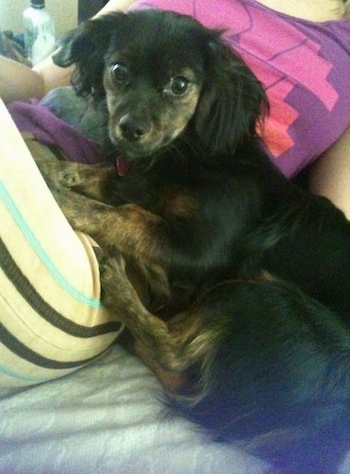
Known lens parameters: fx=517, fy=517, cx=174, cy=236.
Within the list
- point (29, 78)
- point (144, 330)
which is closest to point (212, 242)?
point (144, 330)

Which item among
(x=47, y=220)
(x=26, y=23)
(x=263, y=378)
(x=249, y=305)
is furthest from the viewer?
(x=26, y=23)

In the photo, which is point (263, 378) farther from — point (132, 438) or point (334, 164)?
point (334, 164)

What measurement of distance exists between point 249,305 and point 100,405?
327mm

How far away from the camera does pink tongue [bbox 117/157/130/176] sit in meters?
1.16

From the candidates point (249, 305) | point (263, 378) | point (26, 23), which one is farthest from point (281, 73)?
point (26, 23)

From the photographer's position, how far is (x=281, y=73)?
1351mm

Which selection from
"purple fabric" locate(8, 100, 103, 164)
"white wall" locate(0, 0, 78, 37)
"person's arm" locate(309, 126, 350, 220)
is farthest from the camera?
"white wall" locate(0, 0, 78, 37)

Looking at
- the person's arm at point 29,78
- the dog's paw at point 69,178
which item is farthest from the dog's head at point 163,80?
the person's arm at point 29,78

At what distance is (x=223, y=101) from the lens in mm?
1132

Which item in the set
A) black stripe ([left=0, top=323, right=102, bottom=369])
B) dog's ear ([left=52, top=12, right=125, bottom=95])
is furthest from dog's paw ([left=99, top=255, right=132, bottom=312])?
dog's ear ([left=52, top=12, right=125, bottom=95])

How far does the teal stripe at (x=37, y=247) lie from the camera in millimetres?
713

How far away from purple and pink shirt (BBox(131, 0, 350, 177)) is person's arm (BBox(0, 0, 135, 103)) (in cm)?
29

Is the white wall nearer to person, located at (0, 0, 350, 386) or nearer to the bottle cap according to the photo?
the bottle cap

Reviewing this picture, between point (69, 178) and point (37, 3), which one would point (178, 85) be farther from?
point (37, 3)
